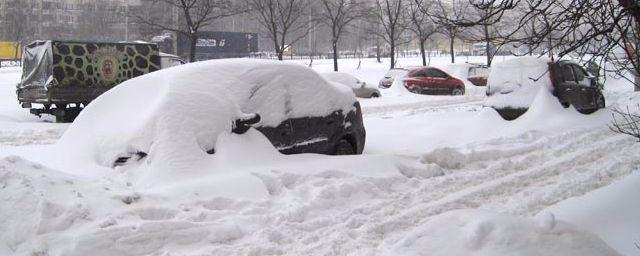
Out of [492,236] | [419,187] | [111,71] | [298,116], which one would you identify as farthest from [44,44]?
[492,236]

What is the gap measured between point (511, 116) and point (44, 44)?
12.3m

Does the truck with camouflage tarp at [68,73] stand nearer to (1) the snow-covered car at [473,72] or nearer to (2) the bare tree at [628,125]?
(2) the bare tree at [628,125]

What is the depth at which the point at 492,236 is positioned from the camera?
14.8ft

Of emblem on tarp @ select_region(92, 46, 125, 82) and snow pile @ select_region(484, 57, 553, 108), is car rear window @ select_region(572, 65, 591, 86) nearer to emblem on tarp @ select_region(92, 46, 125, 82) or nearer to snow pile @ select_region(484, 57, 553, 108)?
snow pile @ select_region(484, 57, 553, 108)

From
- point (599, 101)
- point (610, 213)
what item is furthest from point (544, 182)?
point (599, 101)

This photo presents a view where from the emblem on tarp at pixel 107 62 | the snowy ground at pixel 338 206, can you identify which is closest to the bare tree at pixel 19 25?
the emblem on tarp at pixel 107 62

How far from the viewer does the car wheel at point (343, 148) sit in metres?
8.68

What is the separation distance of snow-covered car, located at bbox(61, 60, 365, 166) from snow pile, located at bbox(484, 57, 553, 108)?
254 inches

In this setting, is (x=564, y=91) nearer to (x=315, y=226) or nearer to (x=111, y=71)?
(x=315, y=226)

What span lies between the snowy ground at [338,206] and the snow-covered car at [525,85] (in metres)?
3.94

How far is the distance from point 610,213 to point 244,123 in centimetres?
401

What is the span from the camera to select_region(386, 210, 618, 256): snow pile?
4.37 meters

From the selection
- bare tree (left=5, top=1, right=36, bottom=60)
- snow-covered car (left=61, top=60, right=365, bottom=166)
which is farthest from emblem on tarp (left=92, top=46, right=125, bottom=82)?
bare tree (left=5, top=1, right=36, bottom=60)

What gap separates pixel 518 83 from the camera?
558 inches
